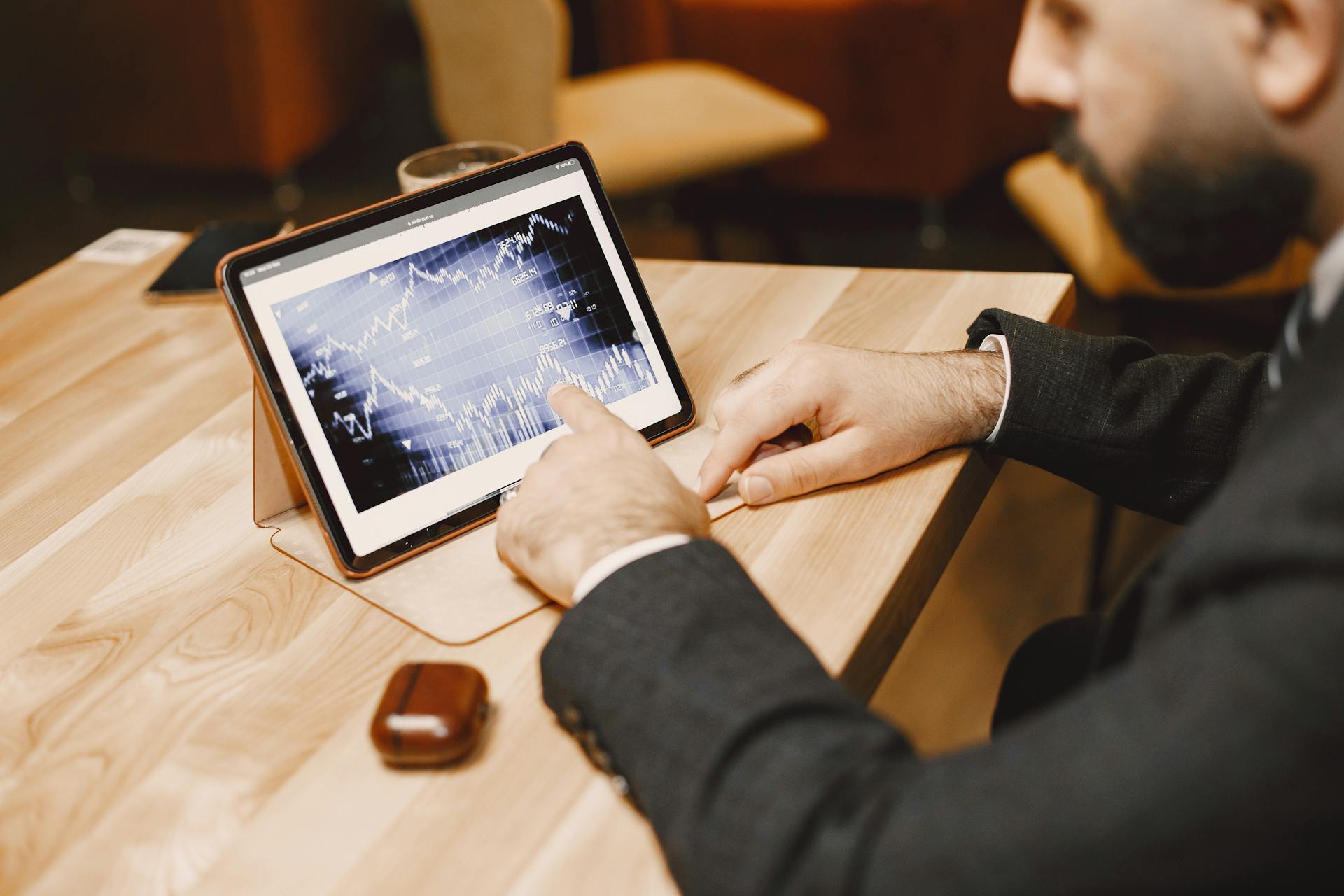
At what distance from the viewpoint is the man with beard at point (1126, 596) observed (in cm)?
45

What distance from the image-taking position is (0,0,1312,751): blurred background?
62.8 inches

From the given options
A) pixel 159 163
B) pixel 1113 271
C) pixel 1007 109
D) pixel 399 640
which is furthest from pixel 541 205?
pixel 159 163

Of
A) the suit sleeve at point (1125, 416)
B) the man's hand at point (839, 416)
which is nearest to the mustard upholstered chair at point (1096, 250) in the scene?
the suit sleeve at point (1125, 416)

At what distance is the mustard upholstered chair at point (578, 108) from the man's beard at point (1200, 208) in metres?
1.40

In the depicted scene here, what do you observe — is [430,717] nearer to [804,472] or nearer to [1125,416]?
[804,472]

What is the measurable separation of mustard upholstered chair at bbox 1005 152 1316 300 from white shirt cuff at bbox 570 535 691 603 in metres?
1.18

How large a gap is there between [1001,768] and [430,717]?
1.03 feet

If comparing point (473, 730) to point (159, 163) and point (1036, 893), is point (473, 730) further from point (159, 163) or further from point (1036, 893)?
point (159, 163)

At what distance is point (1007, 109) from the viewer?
2.73m

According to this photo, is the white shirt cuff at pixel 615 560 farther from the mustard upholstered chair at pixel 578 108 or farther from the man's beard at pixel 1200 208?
the mustard upholstered chair at pixel 578 108

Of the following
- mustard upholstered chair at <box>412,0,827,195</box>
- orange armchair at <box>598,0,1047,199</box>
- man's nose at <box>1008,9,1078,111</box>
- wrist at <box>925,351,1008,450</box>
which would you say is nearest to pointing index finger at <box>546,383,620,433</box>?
wrist at <box>925,351,1008,450</box>

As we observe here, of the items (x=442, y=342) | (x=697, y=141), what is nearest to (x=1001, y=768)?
(x=442, y=342)

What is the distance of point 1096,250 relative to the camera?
1.69 metres

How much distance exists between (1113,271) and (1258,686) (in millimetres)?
1356
